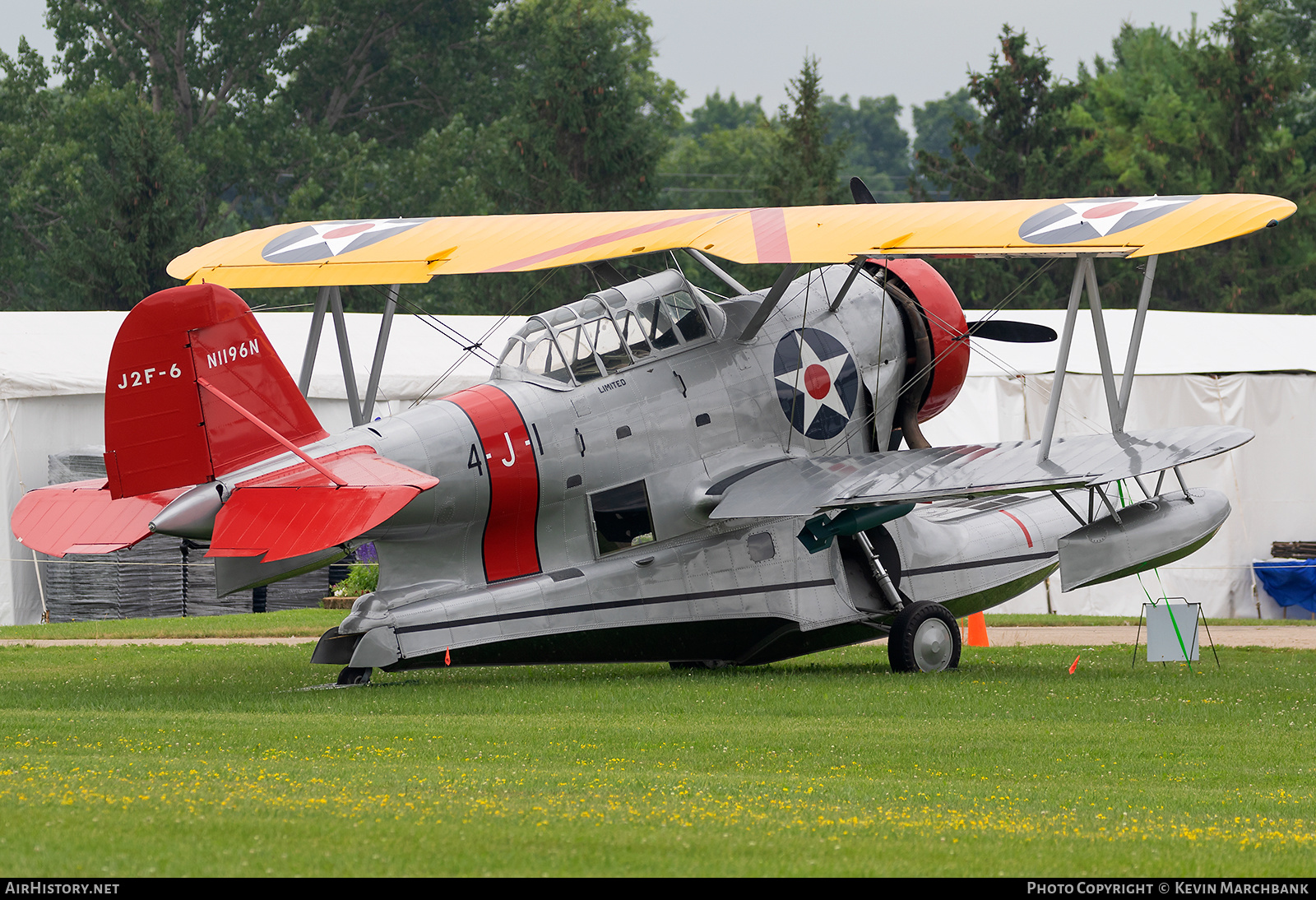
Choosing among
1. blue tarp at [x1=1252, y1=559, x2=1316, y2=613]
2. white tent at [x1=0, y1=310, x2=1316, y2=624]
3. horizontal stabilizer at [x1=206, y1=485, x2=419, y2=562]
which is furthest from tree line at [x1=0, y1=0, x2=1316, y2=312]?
horizontal stabilizer at [x1=206, y1=485, x2=419, y2=562]

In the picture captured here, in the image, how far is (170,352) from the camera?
13242mm

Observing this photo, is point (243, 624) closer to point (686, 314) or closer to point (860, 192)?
point (686, 314)

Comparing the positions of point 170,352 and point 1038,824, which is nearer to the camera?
point 1038,824

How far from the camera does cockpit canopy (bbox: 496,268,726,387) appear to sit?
1524 cm

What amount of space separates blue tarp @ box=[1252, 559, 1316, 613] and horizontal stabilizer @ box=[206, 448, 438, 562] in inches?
727

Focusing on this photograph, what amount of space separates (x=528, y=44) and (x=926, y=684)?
61769 mm

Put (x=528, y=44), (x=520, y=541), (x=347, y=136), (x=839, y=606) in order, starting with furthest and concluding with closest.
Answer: (x=528, y=44) → (x=347, y=136) → (x=839, y=606) → (x=520, y=541)

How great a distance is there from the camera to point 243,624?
23625mm

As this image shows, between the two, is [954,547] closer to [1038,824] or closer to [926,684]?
[926,684]

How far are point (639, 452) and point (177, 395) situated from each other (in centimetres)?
425

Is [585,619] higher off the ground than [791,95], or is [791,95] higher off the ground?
[791,95]

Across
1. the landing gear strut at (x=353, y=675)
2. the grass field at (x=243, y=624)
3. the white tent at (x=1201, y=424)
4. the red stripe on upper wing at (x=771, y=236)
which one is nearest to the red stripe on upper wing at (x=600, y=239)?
the red stripe on upper wing at (x=771, y=236)

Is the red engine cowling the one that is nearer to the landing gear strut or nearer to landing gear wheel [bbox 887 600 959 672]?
landing gear wheel [bbox 887 600 959 672]

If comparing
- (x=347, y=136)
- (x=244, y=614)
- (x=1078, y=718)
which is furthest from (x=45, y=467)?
(x=347, y=136)
